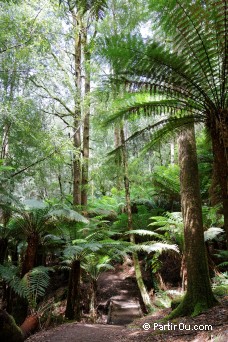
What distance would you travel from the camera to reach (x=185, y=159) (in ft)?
13.7

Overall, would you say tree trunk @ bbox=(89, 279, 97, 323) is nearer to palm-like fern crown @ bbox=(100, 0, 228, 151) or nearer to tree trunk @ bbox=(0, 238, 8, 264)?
tree trunk @ bbox=(0, 238, 8, 264)

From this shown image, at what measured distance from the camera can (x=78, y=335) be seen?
413 centimetres

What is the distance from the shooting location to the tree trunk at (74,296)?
5.46 m

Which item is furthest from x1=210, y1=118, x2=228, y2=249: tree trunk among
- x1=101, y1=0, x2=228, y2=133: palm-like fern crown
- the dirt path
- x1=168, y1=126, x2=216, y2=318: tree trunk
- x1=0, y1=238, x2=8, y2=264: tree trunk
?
x1=0, y1=238, x2=8, y2=264: tree trunk

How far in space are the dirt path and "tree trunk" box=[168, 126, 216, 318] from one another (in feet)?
3.14

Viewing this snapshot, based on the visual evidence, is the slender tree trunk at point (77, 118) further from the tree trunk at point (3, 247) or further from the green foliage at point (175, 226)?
the green foliage at point (175, 226)

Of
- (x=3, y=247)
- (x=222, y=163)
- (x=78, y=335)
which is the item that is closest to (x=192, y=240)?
(x=222, y=163)

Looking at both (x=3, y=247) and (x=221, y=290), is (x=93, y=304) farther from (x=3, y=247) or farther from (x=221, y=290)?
(x=221, y=290)

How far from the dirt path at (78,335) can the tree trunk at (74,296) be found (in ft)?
2.23

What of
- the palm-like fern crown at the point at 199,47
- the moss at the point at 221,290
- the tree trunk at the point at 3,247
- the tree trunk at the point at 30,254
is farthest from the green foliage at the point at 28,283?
the palm-like fern crown at the point at 199,47

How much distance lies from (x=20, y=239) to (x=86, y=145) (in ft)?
10.7

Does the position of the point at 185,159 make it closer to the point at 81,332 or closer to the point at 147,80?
the point at 147,80

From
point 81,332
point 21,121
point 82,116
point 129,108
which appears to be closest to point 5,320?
point 81,332

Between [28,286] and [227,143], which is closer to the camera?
[227,143]
